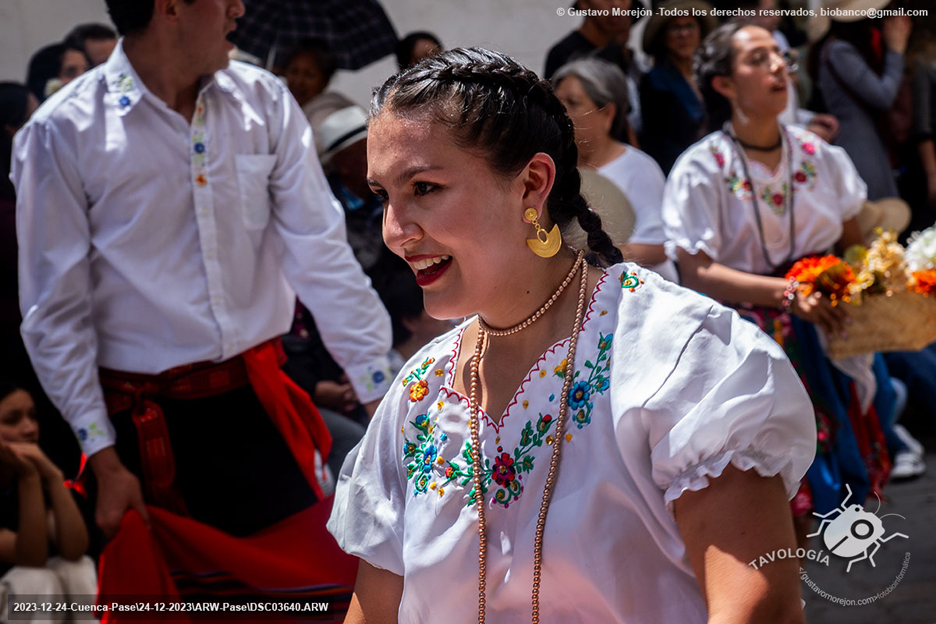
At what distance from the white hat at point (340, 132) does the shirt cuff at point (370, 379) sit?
5.19 feet

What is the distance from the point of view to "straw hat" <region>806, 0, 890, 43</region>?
5.52m

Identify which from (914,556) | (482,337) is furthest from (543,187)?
(914,556)

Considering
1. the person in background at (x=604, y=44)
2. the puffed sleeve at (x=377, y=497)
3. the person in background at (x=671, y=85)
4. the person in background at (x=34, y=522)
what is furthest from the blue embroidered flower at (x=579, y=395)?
the person in background at (x=671, y=85)

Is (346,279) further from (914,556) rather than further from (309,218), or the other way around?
(914,556)

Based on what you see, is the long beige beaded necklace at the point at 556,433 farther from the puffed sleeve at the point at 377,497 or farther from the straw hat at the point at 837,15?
the straw hat at the point at 837,15

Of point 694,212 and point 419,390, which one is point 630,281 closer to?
point 419,390

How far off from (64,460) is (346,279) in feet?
4.32

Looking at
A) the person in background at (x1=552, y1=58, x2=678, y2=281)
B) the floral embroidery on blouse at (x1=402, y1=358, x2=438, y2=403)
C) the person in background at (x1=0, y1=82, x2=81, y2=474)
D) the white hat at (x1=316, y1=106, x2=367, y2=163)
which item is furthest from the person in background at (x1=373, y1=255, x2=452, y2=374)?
the floral embroidery on blouse at (x1=402, y1=358, x2=438, y2=403)

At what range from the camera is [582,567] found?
1548 millimetres

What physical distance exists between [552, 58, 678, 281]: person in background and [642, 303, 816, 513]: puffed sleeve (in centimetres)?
264

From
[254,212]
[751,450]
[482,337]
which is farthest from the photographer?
[254,212]

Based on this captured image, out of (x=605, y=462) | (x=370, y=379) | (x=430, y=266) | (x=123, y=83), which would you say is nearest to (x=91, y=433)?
(x=370, y=379)

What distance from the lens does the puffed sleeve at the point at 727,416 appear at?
1.44 meters

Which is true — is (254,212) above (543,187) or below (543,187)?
below
